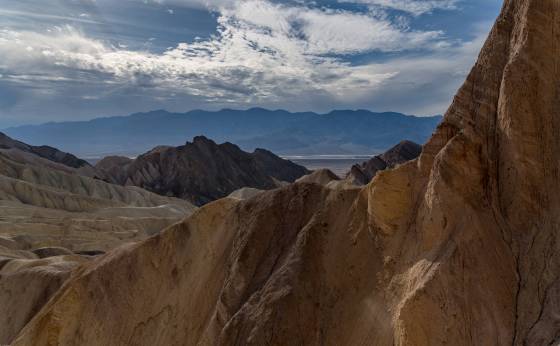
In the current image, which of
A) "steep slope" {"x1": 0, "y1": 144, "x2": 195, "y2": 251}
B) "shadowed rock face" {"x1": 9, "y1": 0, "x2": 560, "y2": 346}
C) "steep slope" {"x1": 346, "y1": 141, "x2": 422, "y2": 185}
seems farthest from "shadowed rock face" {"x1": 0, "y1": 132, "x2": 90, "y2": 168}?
"shadowed rock face" {"x1": 9, "y1": 0, "x2": 560, "y2": 346}

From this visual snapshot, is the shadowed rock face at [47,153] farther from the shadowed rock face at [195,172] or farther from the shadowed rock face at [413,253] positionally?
the shadowed rock face at [413,253]

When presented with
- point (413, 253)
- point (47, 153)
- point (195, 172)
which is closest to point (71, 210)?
point (195, 172)

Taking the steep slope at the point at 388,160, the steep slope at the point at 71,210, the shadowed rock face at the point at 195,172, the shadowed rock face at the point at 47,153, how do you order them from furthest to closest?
the shadowed rock face at the point at 47,153 → the shadowed rock face at the point at 195,172 → the steep slope at the point at 388,160 → the steep slope at the point at 71,210

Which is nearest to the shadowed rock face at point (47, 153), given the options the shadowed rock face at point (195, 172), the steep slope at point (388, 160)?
the shadowed rock face at point (195, 172)

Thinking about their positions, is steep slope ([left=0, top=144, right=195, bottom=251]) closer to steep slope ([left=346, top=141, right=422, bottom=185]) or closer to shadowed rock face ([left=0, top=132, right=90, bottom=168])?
shadowed rock face ([left=0, top=132, right=90, bottom=168])

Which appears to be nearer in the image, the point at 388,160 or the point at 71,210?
the point at 71,210

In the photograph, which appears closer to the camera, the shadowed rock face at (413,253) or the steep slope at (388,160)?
the shadowed rock face at (413,253)

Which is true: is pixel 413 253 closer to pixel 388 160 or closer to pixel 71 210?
pixel 71 210
